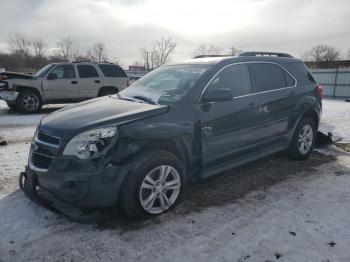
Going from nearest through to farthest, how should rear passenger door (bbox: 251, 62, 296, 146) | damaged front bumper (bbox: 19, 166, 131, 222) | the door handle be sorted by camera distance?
damaged front bumper (bbox: 19, 166, 131, 222)
the door handle
rear passenger door (bbox: 251, 62, 296, 146)

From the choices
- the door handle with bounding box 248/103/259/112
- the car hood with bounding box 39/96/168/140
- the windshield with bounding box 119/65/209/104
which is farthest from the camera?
the door handle with bounding box 248/103/259/112

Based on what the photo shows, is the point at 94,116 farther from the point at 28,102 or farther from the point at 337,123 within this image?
the point at 28,102

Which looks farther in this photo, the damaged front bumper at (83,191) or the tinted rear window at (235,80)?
the tinted rear window at (235,80)

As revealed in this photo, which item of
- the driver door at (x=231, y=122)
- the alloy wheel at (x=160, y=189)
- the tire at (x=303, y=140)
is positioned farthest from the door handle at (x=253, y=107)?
the alloy wheel at (x=160, y=189)

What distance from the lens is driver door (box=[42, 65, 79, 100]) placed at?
11680 mm

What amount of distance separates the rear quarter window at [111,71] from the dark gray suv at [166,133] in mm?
8081

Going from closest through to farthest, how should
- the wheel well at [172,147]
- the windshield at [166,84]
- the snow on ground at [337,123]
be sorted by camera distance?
the wheel well at [172,147]
the windshield at [166,84]
the snow on ground at [337,123]

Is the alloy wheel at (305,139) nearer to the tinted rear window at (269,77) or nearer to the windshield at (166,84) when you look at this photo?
the tinted rear window at (269,77)

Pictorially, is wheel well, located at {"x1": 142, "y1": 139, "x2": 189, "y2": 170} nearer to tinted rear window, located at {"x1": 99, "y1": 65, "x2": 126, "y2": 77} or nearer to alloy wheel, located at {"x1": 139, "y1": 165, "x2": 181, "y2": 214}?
alloy wheel, located at {"x1": 139, "y1": 165, "x2": 181, "y2": 214}

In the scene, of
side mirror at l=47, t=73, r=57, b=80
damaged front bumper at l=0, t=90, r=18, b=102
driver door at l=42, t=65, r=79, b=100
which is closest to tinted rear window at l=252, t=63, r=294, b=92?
driver door at l=42, t=65, r=79, b=100

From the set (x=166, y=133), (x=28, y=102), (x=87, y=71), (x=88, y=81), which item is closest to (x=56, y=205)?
(x=166, y=133)

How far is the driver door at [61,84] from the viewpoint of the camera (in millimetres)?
11680

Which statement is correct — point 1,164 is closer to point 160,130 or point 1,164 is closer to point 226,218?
point 160,130

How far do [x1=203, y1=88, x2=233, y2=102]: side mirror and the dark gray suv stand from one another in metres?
0.01
